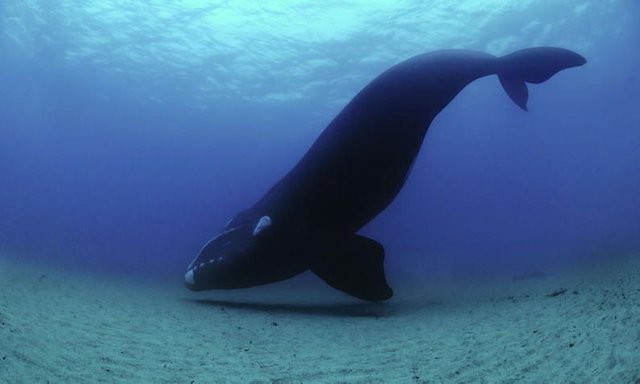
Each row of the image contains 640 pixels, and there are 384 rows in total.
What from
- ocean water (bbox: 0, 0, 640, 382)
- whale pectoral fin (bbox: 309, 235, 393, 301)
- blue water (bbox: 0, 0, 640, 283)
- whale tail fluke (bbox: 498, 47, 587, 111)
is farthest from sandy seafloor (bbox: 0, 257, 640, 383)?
blue water (bbox: 0, 0, 640, 283)

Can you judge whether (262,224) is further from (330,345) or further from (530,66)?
(530,66)

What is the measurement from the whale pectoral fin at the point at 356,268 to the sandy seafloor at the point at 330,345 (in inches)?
19.7

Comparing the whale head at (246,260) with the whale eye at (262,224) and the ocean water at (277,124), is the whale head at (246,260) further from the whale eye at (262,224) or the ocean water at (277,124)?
the ocean water at (277,124)

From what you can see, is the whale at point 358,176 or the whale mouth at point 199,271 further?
the whale mouth at point 199,271

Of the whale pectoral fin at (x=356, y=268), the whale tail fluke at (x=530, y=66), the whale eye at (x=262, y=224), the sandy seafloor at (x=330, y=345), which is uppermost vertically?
the whale tail fluke at (x=530, y=66)

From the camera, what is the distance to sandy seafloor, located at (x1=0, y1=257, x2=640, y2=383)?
3.23 metres

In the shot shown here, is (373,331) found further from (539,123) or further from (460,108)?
(539,123)

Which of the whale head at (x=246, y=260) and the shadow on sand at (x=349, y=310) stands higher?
the whale head at (x=246, y=260)

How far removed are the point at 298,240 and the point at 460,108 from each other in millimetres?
28580

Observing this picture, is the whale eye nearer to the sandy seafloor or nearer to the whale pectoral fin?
the whale pectoral fin

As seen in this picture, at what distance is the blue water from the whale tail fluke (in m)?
11.3

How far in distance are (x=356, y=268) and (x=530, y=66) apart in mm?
4317

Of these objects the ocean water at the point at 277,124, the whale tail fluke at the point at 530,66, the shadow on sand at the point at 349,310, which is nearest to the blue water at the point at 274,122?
the ocean water at the point at 277,124

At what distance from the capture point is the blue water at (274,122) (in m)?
19.0
